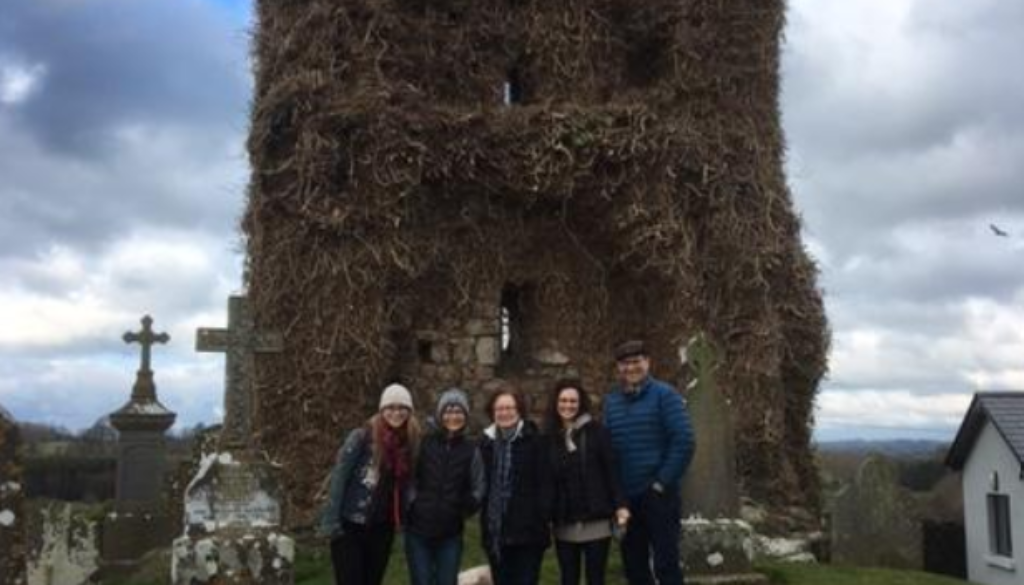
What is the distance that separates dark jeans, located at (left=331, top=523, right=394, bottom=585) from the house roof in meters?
15.5

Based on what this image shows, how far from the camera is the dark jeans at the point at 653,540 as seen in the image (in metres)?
7.70

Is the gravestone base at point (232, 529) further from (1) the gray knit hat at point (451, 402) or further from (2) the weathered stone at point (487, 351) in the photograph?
(2) the weathered stone at point (487, 351)

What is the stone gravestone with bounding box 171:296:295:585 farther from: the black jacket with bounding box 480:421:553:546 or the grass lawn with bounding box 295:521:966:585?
the black jacket with bounding box 480:421:553:546

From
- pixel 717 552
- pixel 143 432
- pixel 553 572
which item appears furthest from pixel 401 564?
pixel 143 432

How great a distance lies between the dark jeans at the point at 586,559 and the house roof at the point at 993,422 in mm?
Result: 14782

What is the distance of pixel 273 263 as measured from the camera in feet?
44.2

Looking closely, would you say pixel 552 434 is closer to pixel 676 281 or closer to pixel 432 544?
pixel 432 544

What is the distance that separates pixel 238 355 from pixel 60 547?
19.5 ft

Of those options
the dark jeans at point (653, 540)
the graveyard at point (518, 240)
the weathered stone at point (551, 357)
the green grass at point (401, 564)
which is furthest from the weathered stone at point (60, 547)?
the dark jeans at point (653, 540)

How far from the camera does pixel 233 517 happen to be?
941 cm

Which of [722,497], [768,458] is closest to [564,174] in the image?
[768,458]

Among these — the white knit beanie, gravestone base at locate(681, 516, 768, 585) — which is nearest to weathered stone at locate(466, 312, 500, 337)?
gravestone base at locate(681, 516, 768, 585)

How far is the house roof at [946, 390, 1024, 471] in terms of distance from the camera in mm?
20431

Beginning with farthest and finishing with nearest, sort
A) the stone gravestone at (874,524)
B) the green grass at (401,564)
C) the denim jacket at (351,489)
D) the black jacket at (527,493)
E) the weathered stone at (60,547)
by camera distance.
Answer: the weathered stone at (60,547)
the stone gravestone at (874,524)
the green grass at (401,564)
the denim jacket at (351,489)
the black jacket at (527,493)
